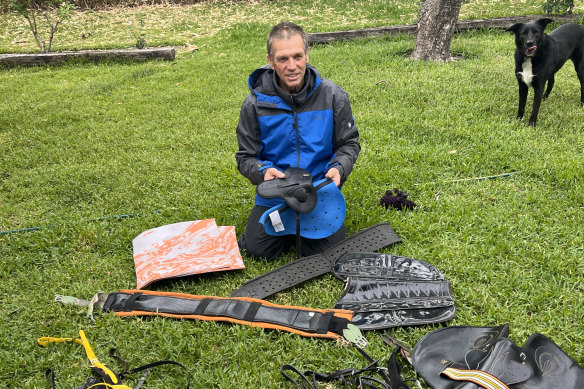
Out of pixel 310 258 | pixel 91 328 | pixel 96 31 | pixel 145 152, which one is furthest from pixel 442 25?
pixel 96 31

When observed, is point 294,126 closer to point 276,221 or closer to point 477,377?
point 276,221

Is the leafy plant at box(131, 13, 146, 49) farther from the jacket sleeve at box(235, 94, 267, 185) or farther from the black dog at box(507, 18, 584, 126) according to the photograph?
the black dog at box(507, 18, 584, 126)

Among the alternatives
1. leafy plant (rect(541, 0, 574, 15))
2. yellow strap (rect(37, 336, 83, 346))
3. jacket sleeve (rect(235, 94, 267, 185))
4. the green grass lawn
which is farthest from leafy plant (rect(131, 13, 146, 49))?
leafy plant (rect(541, 0, 574, 15))

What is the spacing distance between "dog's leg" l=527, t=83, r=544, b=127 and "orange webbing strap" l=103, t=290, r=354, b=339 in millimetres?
3344

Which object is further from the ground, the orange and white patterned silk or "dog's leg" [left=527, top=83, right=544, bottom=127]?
"dog's leg" [left=527, top=83, right=544, bottom=127]

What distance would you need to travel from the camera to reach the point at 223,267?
280 centimetres

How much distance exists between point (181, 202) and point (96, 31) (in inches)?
368

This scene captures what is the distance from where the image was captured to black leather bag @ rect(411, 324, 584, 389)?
1807mm

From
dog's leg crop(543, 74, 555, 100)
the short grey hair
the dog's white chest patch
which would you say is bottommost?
dog's leg crop(543, 74, 555, 100)

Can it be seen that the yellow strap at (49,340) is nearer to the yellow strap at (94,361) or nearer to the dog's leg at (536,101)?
the yellow strap at (94,361)

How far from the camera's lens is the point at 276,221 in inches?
107

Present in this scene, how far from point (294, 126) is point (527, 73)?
2799mm

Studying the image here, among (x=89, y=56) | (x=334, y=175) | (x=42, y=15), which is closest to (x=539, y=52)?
(x=334, y=175)

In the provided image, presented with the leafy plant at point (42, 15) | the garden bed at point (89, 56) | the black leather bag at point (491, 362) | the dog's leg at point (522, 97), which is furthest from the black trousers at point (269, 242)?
the leafy plant at point (42, 15)
